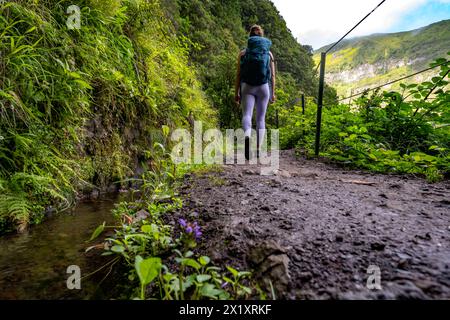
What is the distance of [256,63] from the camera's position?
Answer: 12.8 ft

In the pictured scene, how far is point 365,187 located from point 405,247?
158cm

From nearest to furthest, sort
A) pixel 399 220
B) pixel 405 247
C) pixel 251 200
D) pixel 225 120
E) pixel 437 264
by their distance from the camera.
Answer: pixel 437 264 → pixel 405 247 → pixel 399 220 → pixel 251 200 → pixel 225 120

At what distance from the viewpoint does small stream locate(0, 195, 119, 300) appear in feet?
3.65

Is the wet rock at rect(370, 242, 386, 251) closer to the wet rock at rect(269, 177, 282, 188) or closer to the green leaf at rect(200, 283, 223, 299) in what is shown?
the green leaf at rect(200, 283, 223, 299)

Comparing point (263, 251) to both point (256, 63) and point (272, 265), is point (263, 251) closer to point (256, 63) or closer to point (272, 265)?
point (272, 265)

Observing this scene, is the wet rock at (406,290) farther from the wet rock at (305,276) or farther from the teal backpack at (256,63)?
the teal backpack at (256,63)

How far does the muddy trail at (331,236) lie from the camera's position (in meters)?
0.98

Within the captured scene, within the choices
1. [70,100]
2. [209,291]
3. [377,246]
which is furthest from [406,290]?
[70,100]

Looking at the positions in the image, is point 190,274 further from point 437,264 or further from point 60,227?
point 60,227

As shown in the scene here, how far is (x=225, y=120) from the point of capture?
880cm

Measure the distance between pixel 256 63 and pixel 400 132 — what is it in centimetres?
258

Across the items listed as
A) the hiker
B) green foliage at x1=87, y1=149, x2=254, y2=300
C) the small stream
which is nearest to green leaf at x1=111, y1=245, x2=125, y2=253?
green foliage at x1=87, y1=149, x2=254, y2=300

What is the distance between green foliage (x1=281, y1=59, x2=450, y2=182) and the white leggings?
4.04ft
